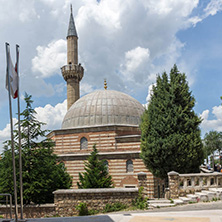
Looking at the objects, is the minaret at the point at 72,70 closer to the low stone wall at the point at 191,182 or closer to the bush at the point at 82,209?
the bush at the point at 82,209

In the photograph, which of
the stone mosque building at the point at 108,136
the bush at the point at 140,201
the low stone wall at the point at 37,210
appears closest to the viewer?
the bush at the point at 140,201

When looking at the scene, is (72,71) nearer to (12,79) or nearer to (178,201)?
(12,79)

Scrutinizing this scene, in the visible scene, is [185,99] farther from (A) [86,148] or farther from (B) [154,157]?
(A) [86,148]

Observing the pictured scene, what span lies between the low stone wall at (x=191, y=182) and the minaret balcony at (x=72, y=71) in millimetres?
24552

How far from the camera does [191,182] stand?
13641 mm

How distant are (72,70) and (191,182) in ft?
A: 83.2

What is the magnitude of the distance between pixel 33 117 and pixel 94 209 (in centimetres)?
797

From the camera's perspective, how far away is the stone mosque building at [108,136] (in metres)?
23.5

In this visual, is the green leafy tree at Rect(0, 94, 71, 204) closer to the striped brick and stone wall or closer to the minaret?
the striped brick and stone wall

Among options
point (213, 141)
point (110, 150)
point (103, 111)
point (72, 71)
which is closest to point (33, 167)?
point (110, 150)

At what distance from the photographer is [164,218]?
9.00 metres

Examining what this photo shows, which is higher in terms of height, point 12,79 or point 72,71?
point 72,71

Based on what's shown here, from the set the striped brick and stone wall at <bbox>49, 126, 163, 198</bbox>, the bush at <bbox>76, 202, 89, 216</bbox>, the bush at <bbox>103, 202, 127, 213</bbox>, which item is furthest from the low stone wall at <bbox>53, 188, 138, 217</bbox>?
the striped brick and stone wall at <bbox>49, 126, 163, 198</bbox>

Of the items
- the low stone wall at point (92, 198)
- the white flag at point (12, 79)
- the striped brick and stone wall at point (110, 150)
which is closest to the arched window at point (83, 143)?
the striped brick and stone wall at point (110, 150)
